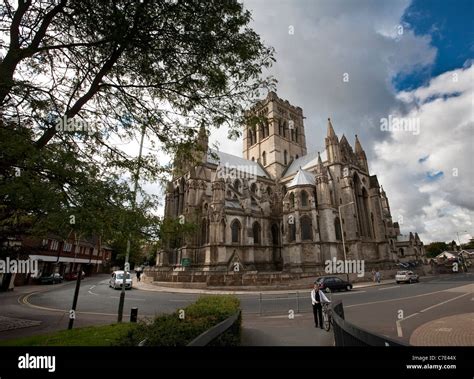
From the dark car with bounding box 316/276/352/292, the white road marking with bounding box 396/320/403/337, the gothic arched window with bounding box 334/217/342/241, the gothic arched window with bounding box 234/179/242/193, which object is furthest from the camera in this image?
the gothic arched window with bounding box 234/179/242/193

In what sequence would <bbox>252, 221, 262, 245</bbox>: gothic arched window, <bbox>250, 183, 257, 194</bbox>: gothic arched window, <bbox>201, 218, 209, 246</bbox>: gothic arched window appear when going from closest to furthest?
<bbox>201, 218, 209, 246</bbox>: gothic arched window → <bbox>252, 221, 262, 245</bbox>: gothic arched window → <bbox>250, 183, 257, 194</bbox>: gothic arched window

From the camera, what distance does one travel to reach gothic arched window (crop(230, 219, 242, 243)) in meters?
34.8

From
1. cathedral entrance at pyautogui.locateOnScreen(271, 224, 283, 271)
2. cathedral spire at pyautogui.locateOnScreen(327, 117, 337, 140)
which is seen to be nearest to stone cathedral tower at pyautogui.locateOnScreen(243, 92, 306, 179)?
cathedral spire at pyautogui.locateOnScreen(327, 117, 337, 140)

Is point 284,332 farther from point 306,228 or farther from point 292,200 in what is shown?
point 292,200

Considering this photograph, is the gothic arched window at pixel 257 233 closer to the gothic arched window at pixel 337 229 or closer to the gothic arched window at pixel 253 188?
the gothic arched window at pixel 253 188

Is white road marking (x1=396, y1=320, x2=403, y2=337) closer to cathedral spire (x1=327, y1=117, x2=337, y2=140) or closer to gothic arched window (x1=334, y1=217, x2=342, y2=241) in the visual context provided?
gothic arched window (x1=334, y1=217, x2=342, y2=241)

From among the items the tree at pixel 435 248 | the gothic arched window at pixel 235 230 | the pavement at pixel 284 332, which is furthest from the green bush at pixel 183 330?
the tree at pixel 435 248

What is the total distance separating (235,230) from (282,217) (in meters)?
8.47

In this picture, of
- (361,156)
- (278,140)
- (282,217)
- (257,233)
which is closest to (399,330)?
(257,233)

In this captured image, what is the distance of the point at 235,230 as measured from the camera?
35.2 metres

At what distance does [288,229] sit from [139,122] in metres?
32.6

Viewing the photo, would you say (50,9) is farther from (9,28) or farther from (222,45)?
(222,45)

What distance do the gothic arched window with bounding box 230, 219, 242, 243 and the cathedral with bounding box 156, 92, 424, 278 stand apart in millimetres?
132

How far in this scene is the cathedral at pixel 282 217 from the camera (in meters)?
33.4
